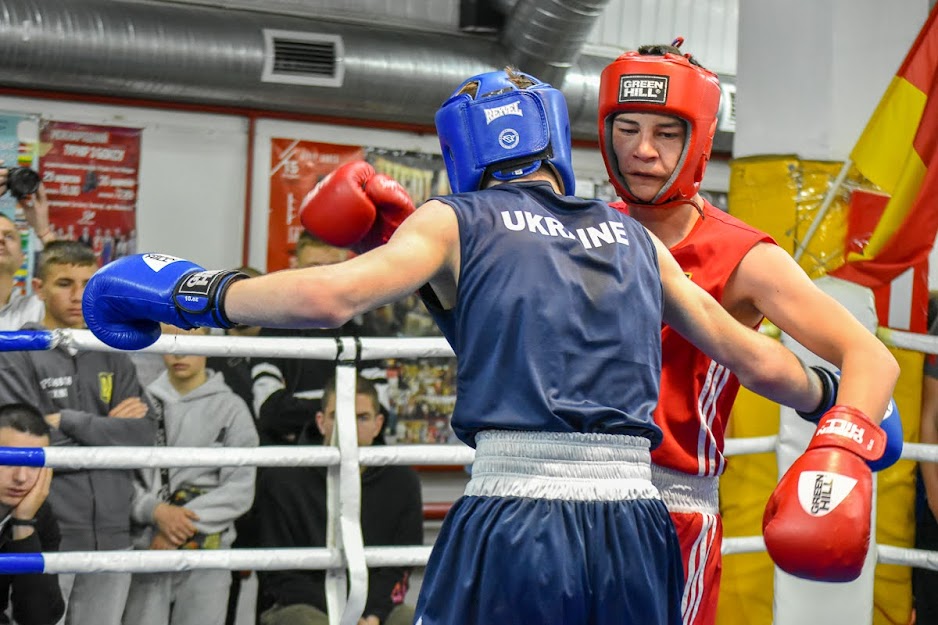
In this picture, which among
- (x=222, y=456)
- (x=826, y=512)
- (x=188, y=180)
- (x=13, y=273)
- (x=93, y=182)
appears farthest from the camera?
(x=188, y=180)

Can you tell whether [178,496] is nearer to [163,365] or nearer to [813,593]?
[163,365]

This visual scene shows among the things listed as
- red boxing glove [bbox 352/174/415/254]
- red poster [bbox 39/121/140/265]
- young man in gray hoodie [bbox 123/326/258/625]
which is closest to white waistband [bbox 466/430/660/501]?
red boxing glove [bbox 352/174/415/254]

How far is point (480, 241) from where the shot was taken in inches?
68.4

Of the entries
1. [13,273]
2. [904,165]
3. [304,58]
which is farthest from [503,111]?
[304,58]

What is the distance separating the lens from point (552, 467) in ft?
5.75

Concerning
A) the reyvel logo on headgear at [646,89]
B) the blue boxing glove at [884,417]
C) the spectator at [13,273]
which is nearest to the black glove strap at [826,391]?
the blue boxing glove at [884,417]

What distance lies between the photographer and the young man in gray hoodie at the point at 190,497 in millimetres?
3516

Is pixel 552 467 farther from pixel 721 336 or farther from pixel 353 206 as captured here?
pixel 353 206

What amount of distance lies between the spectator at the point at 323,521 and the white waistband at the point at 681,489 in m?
1.58

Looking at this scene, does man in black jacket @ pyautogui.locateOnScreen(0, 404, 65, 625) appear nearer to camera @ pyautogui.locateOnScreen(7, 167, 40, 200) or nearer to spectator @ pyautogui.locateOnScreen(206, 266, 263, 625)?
spectator @ pyautogui.locateOnScreen(206, 266, 263, 625)

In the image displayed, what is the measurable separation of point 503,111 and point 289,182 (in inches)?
167

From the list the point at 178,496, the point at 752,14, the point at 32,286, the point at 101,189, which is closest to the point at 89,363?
the point at 178,496

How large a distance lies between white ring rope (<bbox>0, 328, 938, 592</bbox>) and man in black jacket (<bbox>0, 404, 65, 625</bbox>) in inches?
17.2

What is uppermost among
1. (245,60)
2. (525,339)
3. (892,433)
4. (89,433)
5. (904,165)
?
(245,60)
